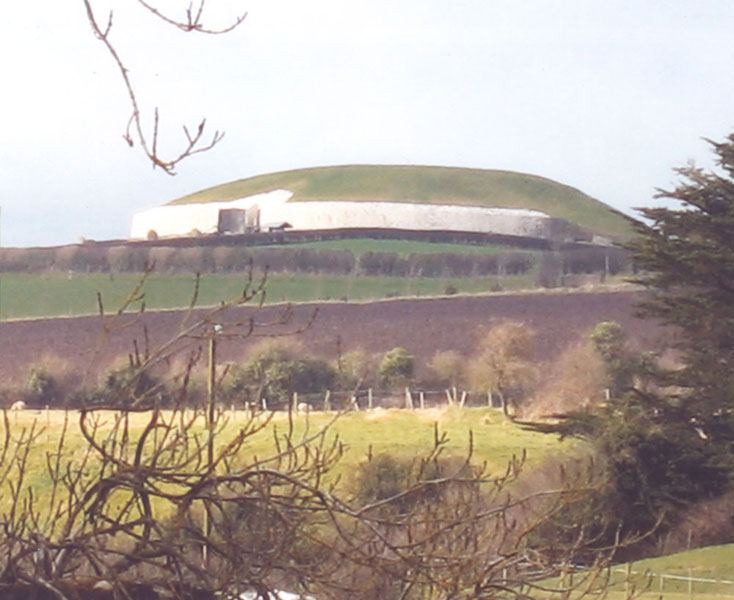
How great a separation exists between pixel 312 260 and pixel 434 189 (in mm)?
30415

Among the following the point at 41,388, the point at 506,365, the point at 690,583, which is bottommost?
the point at 690,583

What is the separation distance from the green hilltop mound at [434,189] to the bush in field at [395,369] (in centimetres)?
3027

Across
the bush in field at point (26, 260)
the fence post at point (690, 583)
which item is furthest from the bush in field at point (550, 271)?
the fence post at point (690, 583)

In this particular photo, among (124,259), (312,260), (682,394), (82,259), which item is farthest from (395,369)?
(682,394)

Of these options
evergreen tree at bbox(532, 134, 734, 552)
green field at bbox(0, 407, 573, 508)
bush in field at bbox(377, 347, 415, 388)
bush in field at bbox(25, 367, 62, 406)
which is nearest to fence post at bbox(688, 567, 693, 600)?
evergreen tree at bbox(532, 134, 734, 552)

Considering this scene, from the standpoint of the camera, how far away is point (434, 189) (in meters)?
90.5

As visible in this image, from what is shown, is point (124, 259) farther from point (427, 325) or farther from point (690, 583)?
point (690, 583)

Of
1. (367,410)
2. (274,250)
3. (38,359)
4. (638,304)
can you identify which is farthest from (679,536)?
(274,250)

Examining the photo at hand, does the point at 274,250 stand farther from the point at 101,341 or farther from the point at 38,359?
the point at 101,341

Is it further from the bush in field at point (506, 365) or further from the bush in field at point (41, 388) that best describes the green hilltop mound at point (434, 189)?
the bush in field at point (41, 388)

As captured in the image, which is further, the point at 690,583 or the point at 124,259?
the point at 124,259

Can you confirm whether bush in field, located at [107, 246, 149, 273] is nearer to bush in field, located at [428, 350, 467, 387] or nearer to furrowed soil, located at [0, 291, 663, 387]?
furrowed soil, located at [0, 291, 663, 387]

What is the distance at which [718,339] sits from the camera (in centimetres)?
2798

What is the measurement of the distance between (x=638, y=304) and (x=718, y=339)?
5.70ft
